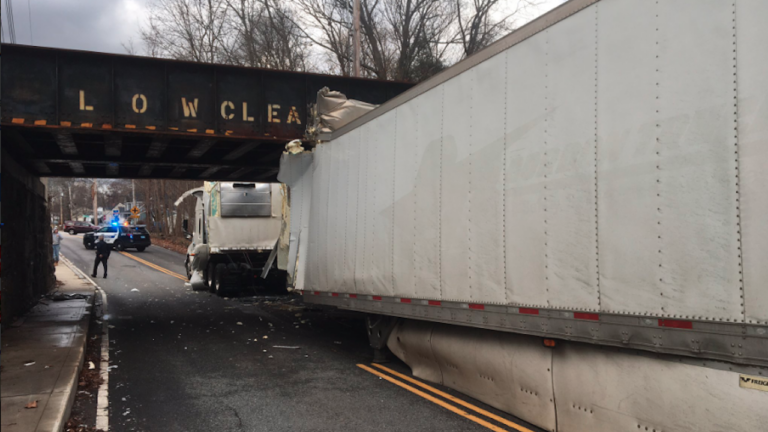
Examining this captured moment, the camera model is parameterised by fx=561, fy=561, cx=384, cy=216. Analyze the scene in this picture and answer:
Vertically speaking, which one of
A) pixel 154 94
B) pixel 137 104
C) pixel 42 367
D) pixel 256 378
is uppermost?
pixel 154 94

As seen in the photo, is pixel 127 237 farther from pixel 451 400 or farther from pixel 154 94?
pixel 451 400

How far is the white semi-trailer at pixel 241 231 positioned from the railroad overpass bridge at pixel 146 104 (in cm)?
370

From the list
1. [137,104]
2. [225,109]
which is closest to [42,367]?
[137,104]

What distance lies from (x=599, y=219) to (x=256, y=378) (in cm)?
556

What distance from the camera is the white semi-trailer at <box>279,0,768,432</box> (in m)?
3.74

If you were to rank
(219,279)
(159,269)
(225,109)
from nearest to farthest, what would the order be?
(225,109) → (219,279) → (159,269)

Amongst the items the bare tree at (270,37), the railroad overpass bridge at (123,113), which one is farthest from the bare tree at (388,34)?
the railroad overpass bridge at (123,113)

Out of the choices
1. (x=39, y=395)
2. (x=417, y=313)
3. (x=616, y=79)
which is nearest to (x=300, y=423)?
(x=417, y=313)

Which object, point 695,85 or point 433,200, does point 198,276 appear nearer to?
point 433,200

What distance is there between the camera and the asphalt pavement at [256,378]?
617cm

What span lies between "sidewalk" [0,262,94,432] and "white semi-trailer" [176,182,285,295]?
4918 millimetres

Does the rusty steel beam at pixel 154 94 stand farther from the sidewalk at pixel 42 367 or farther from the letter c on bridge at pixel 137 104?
→ the sidewalk at pixel 42 367

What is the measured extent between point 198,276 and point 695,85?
19.9 metres

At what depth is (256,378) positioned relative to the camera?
26.7 ft
